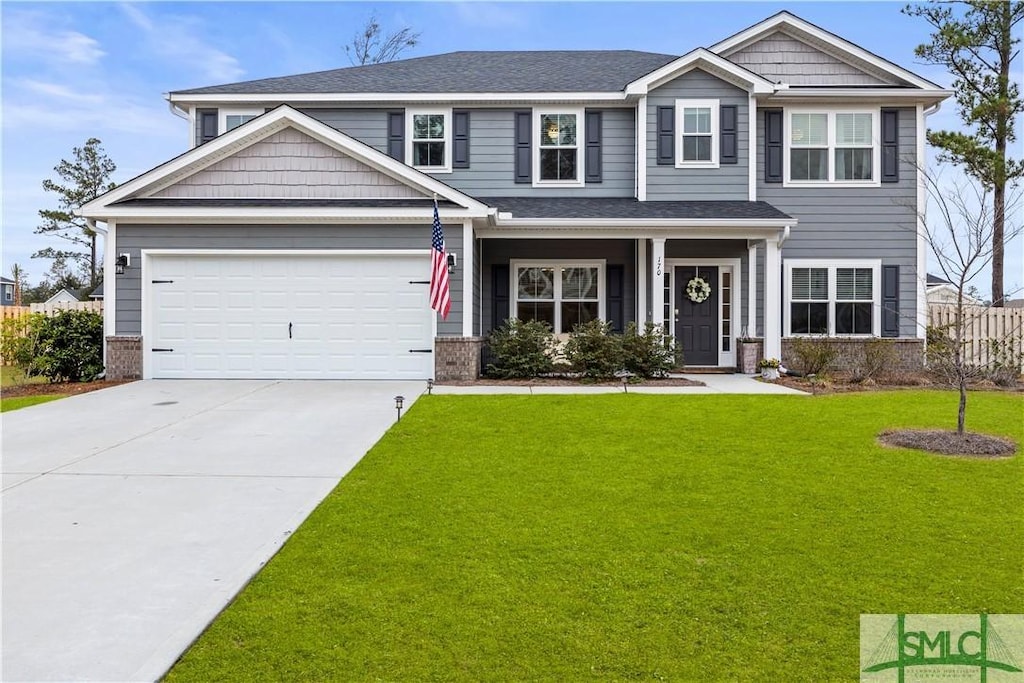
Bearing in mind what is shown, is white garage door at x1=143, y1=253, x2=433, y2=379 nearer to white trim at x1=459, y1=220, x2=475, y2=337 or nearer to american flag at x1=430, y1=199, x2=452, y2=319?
white trim at x1=459, y1=220, x2=475, y2=337

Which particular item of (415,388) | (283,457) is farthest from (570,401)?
(283,457)

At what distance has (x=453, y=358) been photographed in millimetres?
12328

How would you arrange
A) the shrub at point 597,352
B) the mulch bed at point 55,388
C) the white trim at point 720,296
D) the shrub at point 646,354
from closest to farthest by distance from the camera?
the mulch bed at point 55,388 < the shrub at point 597,352 < the shrub at point 646,354 < the white trim at point 720,296

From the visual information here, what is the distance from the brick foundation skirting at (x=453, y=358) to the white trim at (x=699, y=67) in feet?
21.2

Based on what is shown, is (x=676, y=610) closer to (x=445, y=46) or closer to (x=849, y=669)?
(x=849, y=669)

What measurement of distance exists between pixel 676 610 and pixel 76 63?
24.1 metres

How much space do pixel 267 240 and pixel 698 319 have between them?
8.93 m

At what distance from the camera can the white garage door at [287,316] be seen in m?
12.5

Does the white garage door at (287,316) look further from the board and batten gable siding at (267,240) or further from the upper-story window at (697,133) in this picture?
the upper-story window at (697,133)

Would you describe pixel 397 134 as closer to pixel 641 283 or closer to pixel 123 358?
pixel 641 283

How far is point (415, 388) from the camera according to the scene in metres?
11.4

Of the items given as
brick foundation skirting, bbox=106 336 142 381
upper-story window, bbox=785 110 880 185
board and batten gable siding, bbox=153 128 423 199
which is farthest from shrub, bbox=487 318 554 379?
upper-story window, bbox=785 110 880 185

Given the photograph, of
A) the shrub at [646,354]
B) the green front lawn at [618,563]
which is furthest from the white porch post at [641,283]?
the green front lawn at [618,563]

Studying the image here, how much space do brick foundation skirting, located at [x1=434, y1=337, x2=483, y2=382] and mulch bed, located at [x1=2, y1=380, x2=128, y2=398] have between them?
5437 mm
